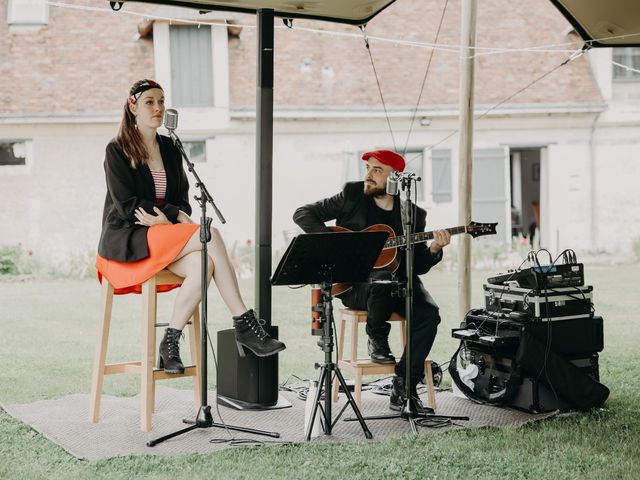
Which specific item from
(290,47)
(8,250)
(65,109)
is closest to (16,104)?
(65,109)

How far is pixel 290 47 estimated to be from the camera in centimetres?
1366

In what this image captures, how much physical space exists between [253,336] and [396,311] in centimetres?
95

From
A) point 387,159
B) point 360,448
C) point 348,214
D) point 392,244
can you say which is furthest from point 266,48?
point 360,448

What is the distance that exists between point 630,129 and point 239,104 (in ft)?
18.5

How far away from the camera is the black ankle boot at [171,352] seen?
4.45m

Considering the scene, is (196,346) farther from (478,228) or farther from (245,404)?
(478,228)

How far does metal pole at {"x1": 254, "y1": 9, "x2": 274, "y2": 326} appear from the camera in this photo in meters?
5.25

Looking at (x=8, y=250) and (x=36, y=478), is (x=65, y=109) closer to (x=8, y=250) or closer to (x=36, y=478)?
(x=8, y=250)

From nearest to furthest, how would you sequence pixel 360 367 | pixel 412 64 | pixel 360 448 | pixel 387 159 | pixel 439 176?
pixel 360 448 < pixel 360 367 < pixel 387 159 < pixel 439 176 < pixel 412 64

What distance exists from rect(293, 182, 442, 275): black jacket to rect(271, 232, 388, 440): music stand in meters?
0.80

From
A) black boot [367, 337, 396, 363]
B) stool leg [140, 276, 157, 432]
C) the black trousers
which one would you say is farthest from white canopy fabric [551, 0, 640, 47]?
stool leg [140, 276, 157, 432]

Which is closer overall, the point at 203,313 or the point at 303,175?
the point at 203,313

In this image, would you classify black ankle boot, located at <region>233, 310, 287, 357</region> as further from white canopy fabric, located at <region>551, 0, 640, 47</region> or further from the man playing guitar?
white canopy fabric, located at <region>551, 0, 640, 47</region>

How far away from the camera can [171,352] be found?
4477 millimetres
